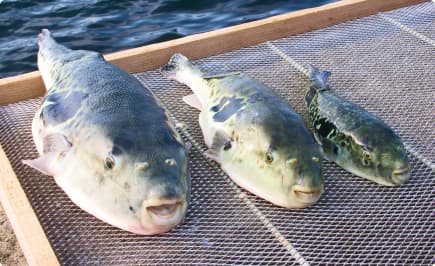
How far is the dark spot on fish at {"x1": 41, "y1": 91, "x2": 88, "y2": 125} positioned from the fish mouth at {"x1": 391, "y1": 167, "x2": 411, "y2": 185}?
174 cm

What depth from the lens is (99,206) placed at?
8.23ft

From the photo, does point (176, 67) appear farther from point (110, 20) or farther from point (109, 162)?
point (110, 20)

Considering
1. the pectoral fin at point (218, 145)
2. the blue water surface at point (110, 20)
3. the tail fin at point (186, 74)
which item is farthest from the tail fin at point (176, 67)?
the blue water surface at point (110, 20)

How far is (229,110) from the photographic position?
3131 millimetres

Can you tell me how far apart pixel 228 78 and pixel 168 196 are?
1299mm

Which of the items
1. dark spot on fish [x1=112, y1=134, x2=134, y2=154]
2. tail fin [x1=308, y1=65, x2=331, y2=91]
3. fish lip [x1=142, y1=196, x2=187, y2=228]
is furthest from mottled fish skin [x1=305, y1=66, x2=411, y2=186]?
dark spot on fish [x1=112, y1=134, x2=134, y2=154]

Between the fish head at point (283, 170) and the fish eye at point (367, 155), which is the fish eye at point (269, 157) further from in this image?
the fish eye at point (367, 155)

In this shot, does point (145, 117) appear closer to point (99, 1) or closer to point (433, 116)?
point (433, 116)

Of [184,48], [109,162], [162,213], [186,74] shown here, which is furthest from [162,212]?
[184,48]

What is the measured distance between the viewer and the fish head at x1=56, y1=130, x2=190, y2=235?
2.39 metres

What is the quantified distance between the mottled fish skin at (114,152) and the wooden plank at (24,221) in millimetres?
163

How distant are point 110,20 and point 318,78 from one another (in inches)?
181

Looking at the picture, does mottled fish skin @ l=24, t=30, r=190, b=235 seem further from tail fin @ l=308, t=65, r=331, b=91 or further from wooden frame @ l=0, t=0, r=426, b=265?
tail fin @ l=308, t=65, r=331, b=91

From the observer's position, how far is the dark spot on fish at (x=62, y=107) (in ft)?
9.50
